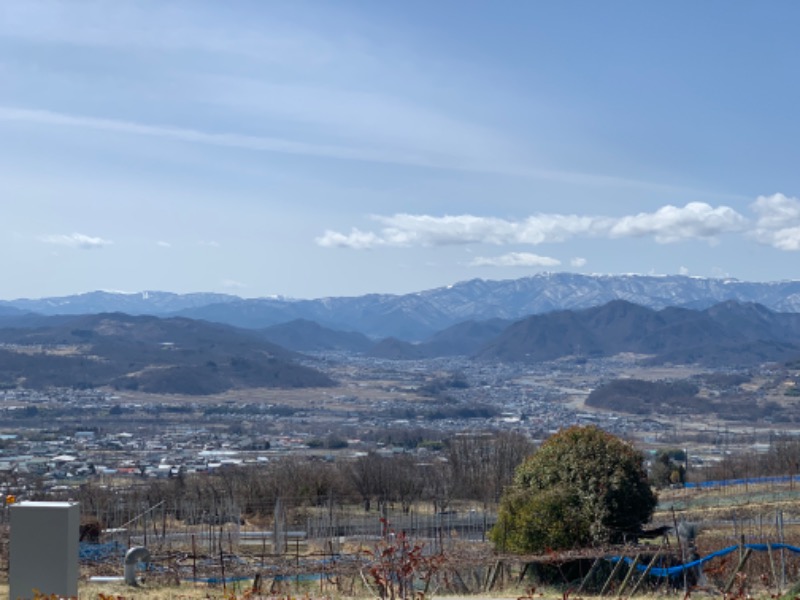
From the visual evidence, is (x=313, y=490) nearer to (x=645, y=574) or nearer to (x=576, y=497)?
(x=576, y=497)

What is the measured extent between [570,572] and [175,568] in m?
5.99

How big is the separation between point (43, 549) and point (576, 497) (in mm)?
8852

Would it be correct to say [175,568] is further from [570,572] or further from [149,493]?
[149,493]

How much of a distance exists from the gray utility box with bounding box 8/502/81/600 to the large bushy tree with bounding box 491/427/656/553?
7.84m

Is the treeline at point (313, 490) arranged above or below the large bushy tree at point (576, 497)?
below

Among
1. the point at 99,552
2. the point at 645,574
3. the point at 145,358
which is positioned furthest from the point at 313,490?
the point at 145,358

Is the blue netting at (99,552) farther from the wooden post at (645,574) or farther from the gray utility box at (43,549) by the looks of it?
the wooden post at (645,574)

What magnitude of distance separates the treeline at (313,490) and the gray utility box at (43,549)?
14.8 meters

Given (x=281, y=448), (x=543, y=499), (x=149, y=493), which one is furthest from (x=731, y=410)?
(x=543, y=499)

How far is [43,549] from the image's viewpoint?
10883 millimetres

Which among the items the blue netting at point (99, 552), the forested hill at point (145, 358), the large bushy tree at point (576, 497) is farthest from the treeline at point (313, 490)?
the forested hill at point (145, 358)

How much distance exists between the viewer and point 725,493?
32562mm

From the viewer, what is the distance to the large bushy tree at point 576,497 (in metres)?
16.6

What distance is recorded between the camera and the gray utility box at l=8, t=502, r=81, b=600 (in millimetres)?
10828
